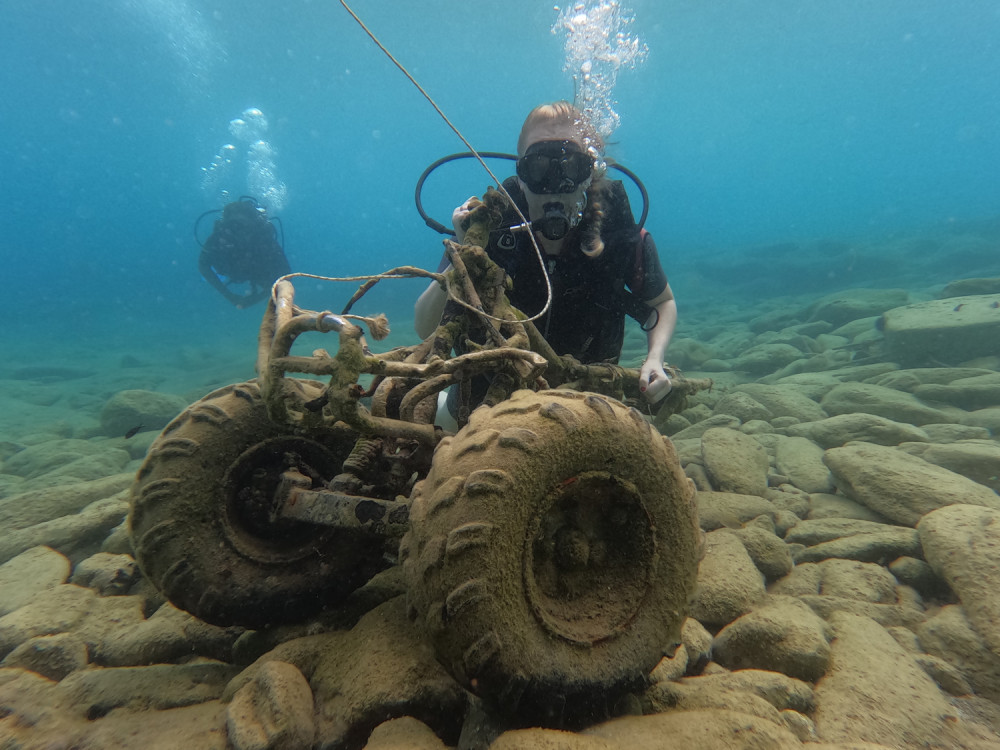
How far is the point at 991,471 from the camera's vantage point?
4.11m

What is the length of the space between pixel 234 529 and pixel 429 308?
7.08 feet

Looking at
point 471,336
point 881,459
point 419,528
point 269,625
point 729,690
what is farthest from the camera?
point 881,459

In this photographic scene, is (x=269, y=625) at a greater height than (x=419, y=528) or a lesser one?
lesser

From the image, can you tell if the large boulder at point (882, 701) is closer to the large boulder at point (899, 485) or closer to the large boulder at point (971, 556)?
the large boulder at point (971, 556)

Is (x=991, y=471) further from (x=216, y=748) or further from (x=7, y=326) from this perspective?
(x=7, y=326)

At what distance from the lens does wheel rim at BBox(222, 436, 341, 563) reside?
230 centimetres

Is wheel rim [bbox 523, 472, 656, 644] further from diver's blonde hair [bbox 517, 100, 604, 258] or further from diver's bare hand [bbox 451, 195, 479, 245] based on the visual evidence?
diver's blonde hair [bbox 517, 100, 604, 258]

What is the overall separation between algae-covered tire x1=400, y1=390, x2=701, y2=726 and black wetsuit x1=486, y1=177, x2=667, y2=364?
248 centimetres

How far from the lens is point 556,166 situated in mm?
3811

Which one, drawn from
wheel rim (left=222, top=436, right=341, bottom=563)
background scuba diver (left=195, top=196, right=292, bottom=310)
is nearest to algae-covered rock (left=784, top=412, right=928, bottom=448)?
wheel rim (left=222, top=436, right=341, bottom=563)

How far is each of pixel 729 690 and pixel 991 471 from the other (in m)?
4.08

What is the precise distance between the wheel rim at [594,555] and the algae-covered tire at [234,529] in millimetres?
1038

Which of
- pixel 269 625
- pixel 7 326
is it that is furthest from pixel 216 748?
pixel 7 326

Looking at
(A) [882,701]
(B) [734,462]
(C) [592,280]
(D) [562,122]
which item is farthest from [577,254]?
(A) [882,701]
